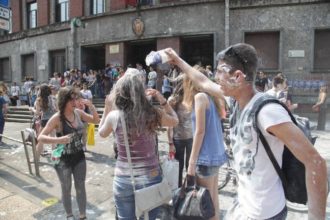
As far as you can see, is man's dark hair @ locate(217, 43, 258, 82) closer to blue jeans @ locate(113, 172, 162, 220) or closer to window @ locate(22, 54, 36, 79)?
blue jeans @ locate(113, 172, 162, 220)

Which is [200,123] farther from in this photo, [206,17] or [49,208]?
[206,17]

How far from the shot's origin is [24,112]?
1794 cm

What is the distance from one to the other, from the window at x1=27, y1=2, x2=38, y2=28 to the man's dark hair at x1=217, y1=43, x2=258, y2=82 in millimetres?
26934

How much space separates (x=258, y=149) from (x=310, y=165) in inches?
10.7

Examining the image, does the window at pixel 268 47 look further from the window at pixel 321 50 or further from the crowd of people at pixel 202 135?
the crowd of people at pixel 202 135

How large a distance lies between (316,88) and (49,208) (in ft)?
44.1

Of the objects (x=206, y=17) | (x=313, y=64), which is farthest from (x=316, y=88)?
(x=206, y=17)

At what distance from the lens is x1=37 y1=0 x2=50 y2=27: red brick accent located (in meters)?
24.3

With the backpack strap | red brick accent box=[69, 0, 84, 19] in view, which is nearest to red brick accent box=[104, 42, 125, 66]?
red brick accent box=[69, 0, 84, 19]

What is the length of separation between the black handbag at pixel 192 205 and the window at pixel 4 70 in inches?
1083

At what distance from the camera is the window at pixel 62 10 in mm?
23538

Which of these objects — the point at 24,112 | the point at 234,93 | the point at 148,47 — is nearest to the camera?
the point at 234,93

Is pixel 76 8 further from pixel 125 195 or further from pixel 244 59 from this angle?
pixel 244 59

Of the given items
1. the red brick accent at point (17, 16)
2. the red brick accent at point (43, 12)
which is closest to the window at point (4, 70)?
the red brick accent at point (17, 16)
